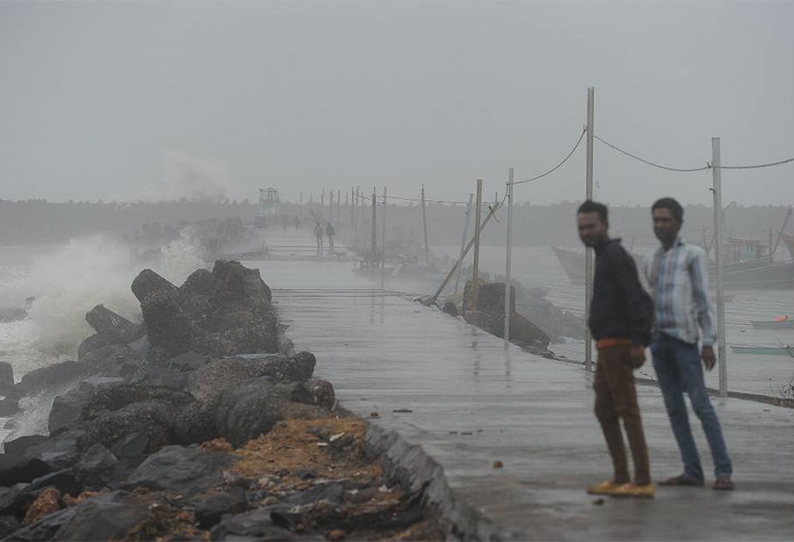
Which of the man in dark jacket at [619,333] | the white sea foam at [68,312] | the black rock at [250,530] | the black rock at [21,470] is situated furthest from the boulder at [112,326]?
the man in dark jacket at [619,333]

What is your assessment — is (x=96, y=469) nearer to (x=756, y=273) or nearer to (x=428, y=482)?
(x=428, y=482)

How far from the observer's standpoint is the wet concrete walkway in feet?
21.5

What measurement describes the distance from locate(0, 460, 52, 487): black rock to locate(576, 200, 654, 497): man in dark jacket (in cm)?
553

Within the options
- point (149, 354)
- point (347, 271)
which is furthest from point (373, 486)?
point (347, 271)

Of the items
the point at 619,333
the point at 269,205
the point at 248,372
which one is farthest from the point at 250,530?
the point at 269,205

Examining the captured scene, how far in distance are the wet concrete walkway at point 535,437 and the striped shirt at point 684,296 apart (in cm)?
95

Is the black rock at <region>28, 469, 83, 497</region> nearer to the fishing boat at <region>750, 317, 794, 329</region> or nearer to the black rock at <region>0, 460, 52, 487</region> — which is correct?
the black rock at <region>0, 460, 52, 487</region>

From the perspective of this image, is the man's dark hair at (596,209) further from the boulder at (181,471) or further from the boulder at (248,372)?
the boulder at (248,372)

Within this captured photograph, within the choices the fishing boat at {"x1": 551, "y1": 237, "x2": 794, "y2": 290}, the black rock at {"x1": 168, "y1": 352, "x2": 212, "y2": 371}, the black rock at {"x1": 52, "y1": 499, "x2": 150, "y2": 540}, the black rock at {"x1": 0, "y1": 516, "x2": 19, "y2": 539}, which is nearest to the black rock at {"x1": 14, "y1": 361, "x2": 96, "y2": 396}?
the black rock at {"x1": 168, "y1": 352, "x2": 212, "y2": 371}

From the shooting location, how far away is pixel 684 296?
24.3ft

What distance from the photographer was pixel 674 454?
8688 millimetres

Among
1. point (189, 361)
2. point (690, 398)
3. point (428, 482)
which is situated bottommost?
point (189, 361)

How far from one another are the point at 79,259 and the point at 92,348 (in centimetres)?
5805

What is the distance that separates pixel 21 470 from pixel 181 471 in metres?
2.10
